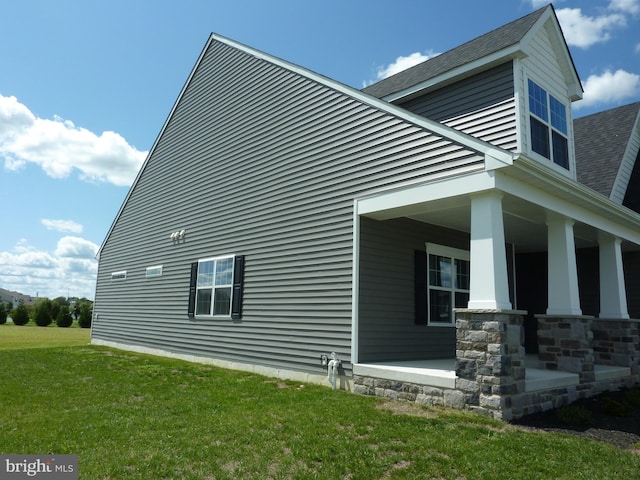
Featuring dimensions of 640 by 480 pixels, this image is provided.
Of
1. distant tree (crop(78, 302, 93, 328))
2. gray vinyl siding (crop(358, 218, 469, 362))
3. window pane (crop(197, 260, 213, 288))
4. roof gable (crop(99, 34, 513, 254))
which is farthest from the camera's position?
distant tree (crop(78, 302, 93, 328))

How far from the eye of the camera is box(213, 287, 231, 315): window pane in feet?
35.0

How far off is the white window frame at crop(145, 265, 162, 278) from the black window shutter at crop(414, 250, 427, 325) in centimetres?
790

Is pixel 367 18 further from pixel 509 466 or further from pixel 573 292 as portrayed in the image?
pixel 509 466

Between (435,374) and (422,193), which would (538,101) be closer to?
(422,193)

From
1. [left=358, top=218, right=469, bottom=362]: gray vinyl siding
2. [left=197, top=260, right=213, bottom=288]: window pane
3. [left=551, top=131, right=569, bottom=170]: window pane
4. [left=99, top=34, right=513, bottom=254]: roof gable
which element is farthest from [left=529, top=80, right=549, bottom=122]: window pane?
[left=197, top=260, right=213, bottom=288]: window pane

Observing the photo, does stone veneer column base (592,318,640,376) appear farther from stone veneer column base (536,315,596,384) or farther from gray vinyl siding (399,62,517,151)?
gray vinyl siding (399,62,517,151)

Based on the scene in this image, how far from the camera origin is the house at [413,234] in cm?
644

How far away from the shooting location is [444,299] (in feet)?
30.8

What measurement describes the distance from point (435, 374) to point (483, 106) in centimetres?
497

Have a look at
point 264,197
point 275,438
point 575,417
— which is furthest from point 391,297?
point 275,438

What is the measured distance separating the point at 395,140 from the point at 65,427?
600cm

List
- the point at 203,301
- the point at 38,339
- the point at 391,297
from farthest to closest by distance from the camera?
the point at 38,339, the point at 203,301, the point at 391,297

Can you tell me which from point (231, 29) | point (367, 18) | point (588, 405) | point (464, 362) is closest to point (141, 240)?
point (231, 29)

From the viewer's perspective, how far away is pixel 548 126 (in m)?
8.94
